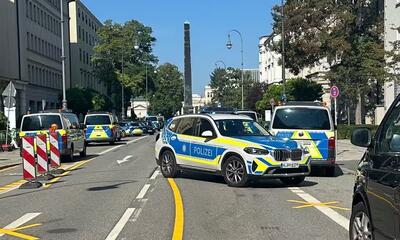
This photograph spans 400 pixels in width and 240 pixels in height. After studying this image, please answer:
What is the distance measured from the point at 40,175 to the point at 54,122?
18.9 feet

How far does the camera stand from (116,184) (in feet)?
48.1

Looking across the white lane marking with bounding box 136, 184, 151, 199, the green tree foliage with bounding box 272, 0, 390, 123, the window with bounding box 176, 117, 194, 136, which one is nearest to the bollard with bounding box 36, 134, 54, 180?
the white lane marking with bounding box 136, 184, 151, 199

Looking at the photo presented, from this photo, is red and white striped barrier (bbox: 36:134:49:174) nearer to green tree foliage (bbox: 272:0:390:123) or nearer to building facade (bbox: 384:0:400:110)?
building facade (bbox: 384:0:400:110)

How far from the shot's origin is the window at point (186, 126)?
1528 cm

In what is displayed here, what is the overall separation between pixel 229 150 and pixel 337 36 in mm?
33479


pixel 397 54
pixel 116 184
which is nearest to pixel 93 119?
pixel 397 54

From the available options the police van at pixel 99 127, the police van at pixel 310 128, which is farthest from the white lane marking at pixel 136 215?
the police van at pixel 99 127

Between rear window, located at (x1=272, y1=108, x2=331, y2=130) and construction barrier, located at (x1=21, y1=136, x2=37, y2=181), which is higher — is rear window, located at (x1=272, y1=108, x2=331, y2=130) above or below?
above

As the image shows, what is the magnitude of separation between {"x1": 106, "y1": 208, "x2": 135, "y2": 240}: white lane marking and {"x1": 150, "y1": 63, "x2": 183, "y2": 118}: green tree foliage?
13357 centimetres

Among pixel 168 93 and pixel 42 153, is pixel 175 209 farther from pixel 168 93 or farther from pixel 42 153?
pixel 168 93

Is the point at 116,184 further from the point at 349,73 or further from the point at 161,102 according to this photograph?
the point at 161,102

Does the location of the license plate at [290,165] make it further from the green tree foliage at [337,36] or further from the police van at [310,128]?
the green tree foliage at [337,36]

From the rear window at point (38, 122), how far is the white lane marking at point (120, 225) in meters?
12.8

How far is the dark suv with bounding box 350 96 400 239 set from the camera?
502cm
